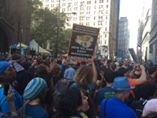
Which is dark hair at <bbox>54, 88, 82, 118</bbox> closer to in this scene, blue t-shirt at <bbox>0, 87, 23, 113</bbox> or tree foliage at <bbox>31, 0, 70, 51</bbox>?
blue t-shirt at <bbox>0, 87, 23, 113</bbox>

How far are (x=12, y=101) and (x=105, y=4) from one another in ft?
564

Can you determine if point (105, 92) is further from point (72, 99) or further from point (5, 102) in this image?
point (72, 99)

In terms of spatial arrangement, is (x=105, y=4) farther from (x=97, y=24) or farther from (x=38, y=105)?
(x=38, y=105)

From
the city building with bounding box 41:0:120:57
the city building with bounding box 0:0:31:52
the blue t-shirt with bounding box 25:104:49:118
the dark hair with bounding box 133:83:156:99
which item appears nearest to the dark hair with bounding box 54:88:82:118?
the blue t-shirt with bounding box 25:104:49:118

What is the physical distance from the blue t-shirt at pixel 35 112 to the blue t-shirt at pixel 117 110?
749 mm

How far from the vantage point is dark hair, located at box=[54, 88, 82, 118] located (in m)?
4.45

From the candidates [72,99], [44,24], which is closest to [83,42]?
[72,99]

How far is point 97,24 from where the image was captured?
581ft

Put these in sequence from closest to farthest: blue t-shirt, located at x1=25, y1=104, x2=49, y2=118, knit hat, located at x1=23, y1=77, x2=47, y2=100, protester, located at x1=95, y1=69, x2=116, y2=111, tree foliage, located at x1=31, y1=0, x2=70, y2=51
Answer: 1. blue t-shirt, located at x1=25, y1=104, x2=49, y2=118
2. knit hat, located at x1=23, y1=77, x2=47, y2=100
3. protester, located at x1=95, y1=69, x2=116, y2=111
4. tree foliage, located at x1=31, y1=0, x2=70, y2=51

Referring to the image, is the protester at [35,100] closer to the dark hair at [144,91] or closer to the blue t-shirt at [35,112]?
the blue t-shirt at [35,112]

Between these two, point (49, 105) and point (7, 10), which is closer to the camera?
point (49, 105)

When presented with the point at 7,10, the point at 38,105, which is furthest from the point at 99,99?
the point at 7,10

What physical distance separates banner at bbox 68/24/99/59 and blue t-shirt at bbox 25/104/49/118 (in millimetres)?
8211

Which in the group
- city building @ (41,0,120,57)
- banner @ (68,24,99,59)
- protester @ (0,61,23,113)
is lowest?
protester @ (0,61,23,113)
